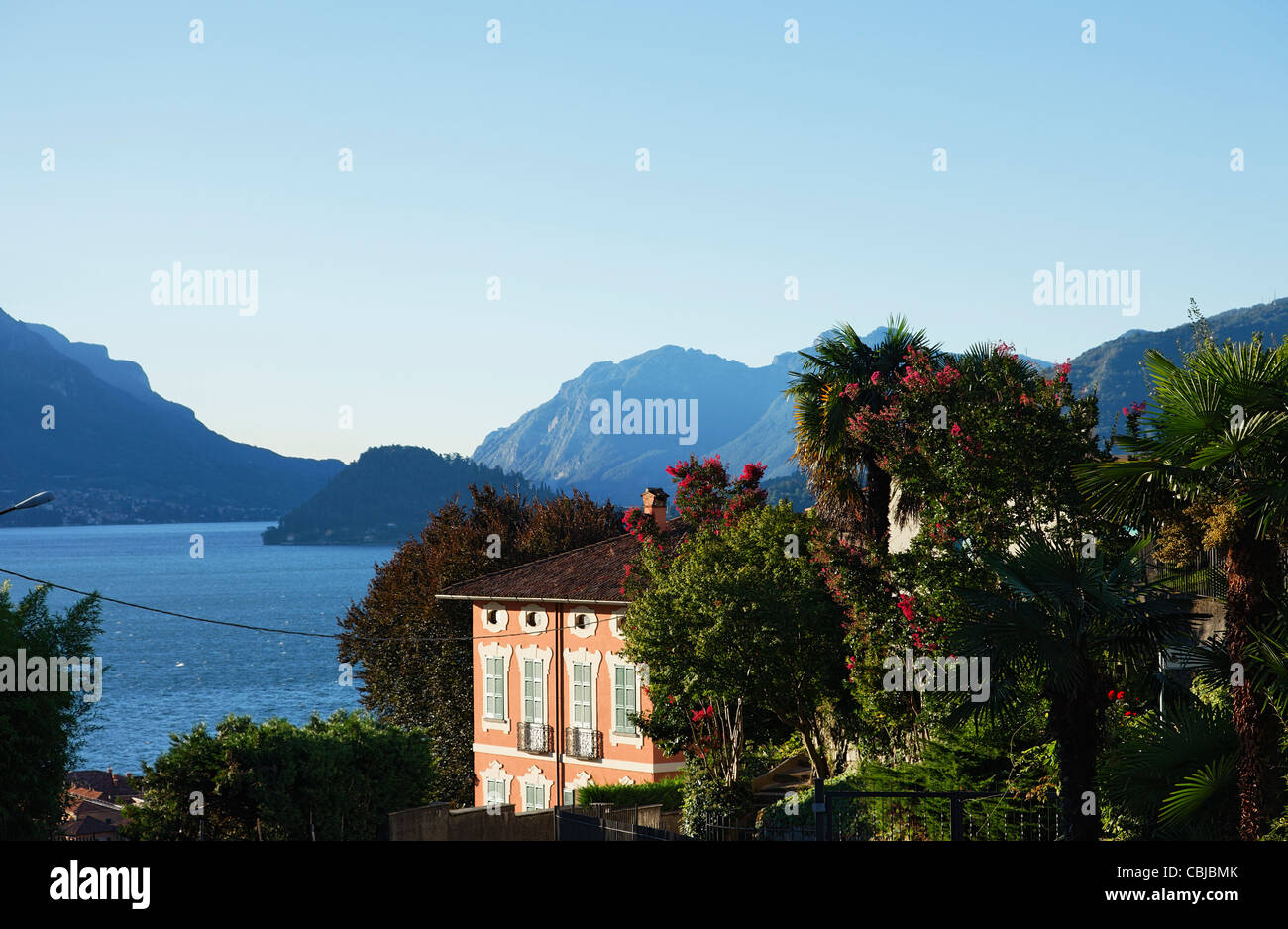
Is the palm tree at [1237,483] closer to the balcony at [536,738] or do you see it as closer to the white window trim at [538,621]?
the white window trim at [538,621]

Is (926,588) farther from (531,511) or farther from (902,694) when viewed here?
(531,511)

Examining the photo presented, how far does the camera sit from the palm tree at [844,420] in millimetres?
27906

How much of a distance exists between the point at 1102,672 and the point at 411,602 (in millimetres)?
38756

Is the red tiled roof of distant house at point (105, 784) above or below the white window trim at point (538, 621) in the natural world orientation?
below

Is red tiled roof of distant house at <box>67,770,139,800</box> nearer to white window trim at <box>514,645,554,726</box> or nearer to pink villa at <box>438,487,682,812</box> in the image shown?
pink villa at <box>438,487,682,812</box>

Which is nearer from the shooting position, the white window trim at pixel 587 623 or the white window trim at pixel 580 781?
the white window trim at pixel 587 623

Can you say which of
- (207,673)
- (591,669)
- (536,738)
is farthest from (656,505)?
(207,673)

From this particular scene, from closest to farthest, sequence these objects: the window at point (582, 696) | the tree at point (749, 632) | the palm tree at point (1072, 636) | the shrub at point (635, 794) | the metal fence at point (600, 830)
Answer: the palm tree at point (1072, 636)
the metal fence at point (600, 830)
the tree at point (749, 632)
the shrub at point (635, 794)
the window at point (582, 696)

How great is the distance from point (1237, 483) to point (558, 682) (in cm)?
2791

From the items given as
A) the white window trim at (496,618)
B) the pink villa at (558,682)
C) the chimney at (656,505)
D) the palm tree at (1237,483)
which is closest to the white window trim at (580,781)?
the pink villa at (558,682)

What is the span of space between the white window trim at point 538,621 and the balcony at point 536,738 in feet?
9.22

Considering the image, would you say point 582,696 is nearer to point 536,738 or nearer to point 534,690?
point 534,690

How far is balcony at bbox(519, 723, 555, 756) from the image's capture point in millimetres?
39562
